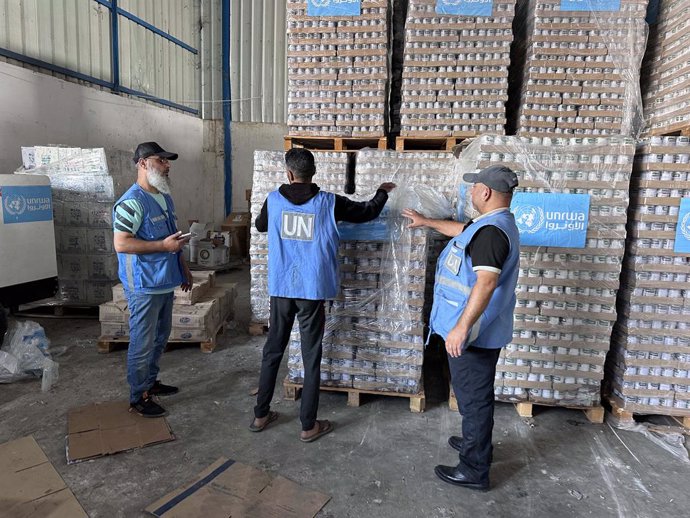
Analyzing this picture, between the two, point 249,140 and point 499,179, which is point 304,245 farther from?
point 249,140

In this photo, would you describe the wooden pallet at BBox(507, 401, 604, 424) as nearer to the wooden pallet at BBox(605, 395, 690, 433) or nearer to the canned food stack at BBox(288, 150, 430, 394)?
the wooden pallet at BBox(605, 395, 690, 433)

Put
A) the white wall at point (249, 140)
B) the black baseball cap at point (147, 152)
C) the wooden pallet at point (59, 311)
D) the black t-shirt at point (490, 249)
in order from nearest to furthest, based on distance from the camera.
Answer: the black t-shirt at point (490, 249), the black baseball cap at point (147, 152), the wooden pallet at point (59, 311), the white wall at point (249, 140)

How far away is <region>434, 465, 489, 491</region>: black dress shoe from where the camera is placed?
2.88 meters

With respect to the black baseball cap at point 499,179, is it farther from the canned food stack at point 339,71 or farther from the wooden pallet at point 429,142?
the canned food stack at point 339,71

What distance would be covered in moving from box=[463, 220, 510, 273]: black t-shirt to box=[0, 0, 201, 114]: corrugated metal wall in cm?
773

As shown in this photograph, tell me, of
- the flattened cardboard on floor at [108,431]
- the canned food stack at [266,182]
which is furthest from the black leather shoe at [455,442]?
the canned food stack at [266,182]

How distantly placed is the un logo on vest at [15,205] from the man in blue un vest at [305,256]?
3.51 m

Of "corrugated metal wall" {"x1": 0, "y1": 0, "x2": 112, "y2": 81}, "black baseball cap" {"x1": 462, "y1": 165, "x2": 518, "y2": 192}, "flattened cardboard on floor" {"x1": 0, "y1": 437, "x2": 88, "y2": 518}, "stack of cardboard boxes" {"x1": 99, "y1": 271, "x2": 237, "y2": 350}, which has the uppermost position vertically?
"corrugated metal wall" {"x1": 0, "y1": 0, "x2": 112, "y2": 81}

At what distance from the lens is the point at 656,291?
3533mm

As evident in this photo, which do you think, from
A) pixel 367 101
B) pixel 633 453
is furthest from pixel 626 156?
pixel 367 101

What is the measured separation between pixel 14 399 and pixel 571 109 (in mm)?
6162

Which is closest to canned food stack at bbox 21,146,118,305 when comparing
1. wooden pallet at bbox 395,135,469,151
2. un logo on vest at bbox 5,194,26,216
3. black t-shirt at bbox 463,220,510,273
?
un logo on vest at bbox 5,194,26,216

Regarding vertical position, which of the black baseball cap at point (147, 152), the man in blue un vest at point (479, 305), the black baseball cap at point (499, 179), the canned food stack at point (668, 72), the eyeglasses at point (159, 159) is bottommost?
the man in blue un vest at point (479, 305)

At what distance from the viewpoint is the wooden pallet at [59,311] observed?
624cm
